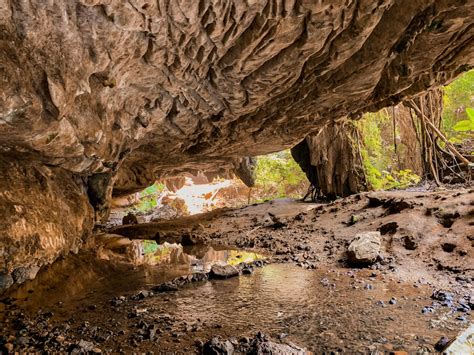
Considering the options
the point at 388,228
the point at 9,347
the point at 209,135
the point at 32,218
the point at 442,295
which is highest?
the point at 209,135

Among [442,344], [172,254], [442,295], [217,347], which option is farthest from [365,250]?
[172,254]

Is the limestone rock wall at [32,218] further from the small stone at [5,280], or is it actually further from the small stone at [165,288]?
the small stone at [165,288]

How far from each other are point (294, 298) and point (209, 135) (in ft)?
16.0

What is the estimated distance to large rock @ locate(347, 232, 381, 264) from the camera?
468 cm

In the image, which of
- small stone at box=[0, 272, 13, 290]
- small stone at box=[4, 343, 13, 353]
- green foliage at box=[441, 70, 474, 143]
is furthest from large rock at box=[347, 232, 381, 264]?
green foliage at box=[441, 70, 474, 143]

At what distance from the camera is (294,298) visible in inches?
143

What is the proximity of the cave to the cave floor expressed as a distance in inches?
1.0

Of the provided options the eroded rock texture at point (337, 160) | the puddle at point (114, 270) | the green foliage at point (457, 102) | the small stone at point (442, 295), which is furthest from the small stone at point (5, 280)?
the green foliage at point (457, 102)

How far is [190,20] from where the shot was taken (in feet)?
11.4

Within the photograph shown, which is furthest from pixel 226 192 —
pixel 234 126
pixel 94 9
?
pixel 94 9

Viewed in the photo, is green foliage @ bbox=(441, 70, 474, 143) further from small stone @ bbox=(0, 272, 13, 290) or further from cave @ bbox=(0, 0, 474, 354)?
small stone @ bbox=(0, 272, 13, 290)

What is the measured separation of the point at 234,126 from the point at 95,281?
4.36 metres

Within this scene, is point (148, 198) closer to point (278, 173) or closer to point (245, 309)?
point (278, 173)

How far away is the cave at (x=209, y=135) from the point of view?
275 centimetres
